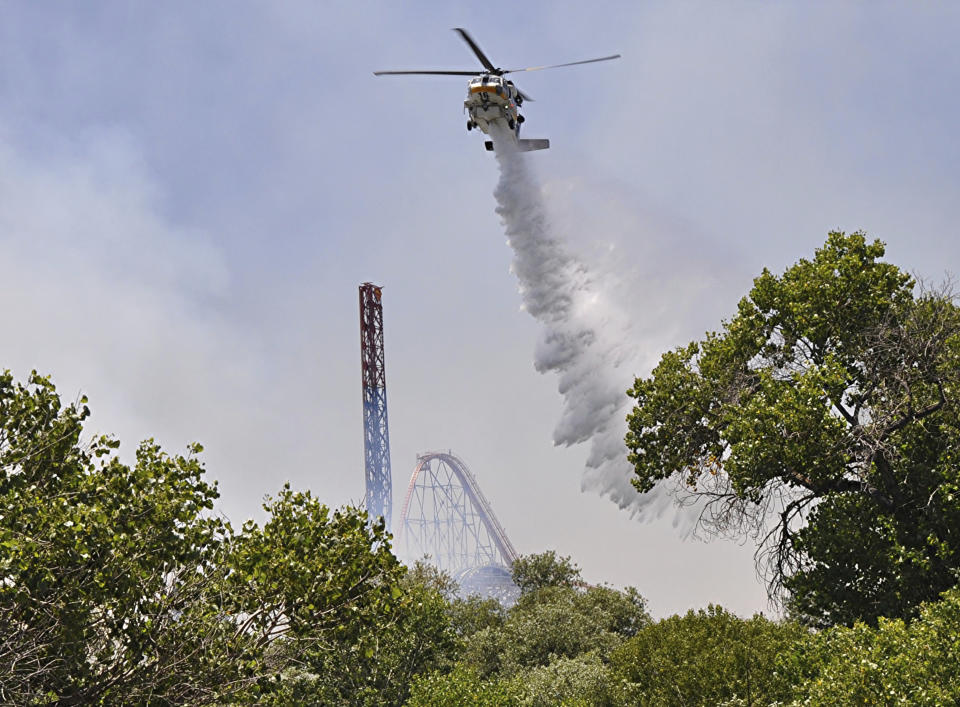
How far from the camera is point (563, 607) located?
37.4 m

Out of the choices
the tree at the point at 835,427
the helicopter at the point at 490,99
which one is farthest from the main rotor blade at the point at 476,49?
the tree at the point at 835,427

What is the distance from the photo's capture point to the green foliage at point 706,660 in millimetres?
19812

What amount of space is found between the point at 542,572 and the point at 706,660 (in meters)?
36.8

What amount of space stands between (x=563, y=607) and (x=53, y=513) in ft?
96.2

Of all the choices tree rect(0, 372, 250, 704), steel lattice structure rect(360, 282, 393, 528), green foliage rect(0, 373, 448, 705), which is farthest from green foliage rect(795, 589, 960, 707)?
steel lattice structure rect(360, 282, 393, 528)

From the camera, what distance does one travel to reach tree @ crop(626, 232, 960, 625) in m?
16.1

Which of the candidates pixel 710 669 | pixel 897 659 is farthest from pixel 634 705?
pixel 897 659

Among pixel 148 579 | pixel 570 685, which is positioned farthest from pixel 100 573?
pixel 570 685

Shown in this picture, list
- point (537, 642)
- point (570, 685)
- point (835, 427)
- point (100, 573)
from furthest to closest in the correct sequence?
point (537, 642) < point (570, 685) < point (835, 427) < point (100, 573)

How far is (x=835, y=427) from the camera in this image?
15938 mm

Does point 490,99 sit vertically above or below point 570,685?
above

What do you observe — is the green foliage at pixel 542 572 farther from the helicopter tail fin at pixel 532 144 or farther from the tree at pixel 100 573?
the tree at pixel 100 573

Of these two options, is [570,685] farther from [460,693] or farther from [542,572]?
[542,572]

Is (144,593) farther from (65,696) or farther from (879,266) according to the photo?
(879,266)
